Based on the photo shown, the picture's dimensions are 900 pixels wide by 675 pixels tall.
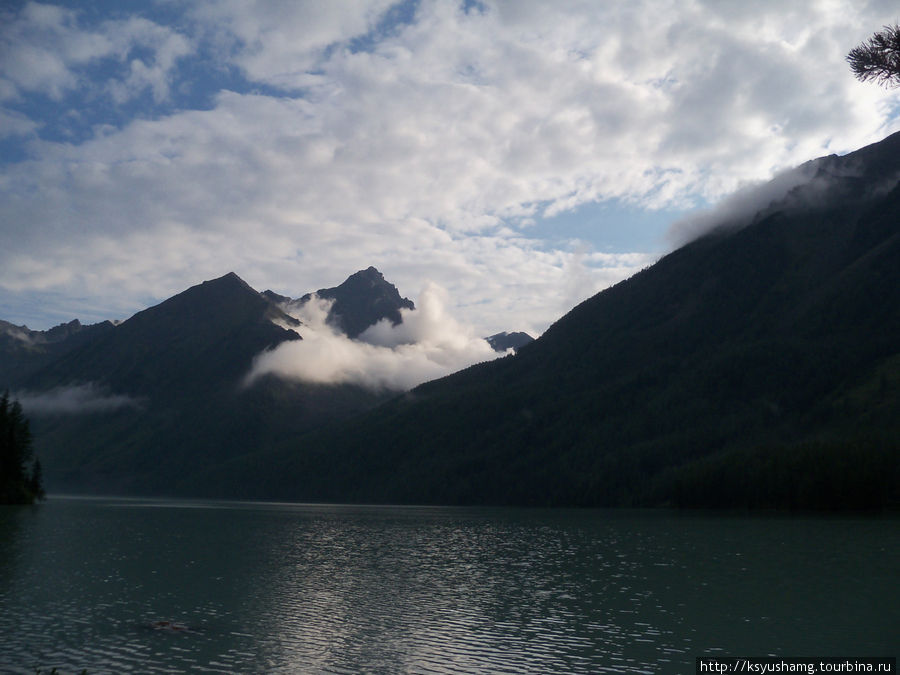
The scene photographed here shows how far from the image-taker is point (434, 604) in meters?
67.8

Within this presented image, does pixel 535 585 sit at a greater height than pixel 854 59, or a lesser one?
lesser

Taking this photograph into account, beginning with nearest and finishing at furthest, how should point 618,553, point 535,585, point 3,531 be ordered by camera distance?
point 535,585, point 618,553, point 3,531

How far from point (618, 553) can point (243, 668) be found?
266 ft

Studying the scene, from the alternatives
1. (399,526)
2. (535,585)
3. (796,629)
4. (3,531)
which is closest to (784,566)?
(535,585)

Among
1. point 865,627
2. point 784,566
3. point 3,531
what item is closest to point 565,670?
point 865,627

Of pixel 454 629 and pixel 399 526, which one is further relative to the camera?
pixel 399 526

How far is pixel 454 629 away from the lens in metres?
56.8

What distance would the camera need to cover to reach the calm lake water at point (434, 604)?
48312mm

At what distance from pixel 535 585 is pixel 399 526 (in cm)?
10775

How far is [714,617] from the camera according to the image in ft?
202

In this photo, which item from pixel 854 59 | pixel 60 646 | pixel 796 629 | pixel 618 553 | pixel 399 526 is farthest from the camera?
pixel 399 526

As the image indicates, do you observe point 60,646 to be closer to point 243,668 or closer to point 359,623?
point 243,668

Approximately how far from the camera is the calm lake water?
48312 mm

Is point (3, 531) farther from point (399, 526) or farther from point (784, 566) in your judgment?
point (784, 566)
